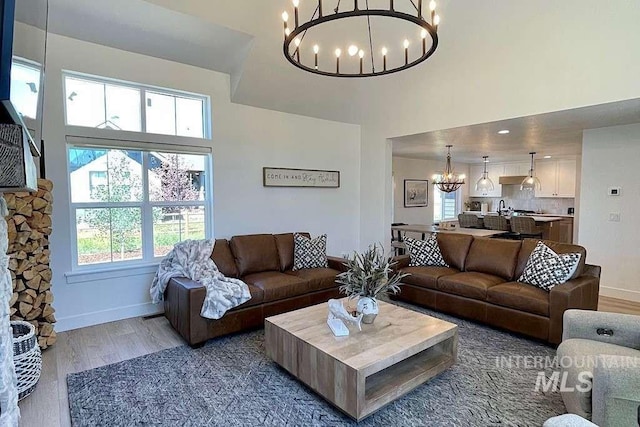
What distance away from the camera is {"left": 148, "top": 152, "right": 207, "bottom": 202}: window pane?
4.05m

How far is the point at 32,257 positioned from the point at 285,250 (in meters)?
2.47

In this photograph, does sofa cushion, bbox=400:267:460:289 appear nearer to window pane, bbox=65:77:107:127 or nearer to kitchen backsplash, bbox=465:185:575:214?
window pane, bbox=65:77:107:127

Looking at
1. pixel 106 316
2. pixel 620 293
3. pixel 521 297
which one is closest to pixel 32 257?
pixel 106 316

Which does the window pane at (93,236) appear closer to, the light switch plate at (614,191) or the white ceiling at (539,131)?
the white ceiling at (539,131)

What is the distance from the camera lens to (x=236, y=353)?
303 centimetres

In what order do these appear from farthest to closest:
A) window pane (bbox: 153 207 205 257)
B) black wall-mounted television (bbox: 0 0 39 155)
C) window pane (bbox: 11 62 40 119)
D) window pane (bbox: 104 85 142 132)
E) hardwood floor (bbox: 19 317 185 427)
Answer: window pane (bbox: 153 207 205 257), window pane (bbox: 104 85 142 132), hardwood floor (bbox: 19 317 185 427), window pane (bbox: 11 62 40 119), black wall-mounted television (bbox: 0 0 39 155)

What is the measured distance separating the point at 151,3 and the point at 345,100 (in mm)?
2739

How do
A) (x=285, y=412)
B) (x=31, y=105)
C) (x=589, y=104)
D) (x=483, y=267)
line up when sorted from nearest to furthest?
(x=31, y=105) < (x=285, y=412) < (x=589, y=104) < (x=483, y=267)

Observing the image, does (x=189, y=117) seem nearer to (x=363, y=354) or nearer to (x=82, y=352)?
(x=82, y=352)

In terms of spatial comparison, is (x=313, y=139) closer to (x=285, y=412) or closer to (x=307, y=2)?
(x=307, y=2)

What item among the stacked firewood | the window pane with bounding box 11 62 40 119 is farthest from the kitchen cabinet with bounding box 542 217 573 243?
the window pane with bounding box 11 62 40 119

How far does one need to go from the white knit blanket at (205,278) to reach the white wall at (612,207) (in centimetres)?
475

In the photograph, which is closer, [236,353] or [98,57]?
[236,353]

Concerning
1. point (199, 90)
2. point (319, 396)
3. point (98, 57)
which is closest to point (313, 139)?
point (199, 90)
